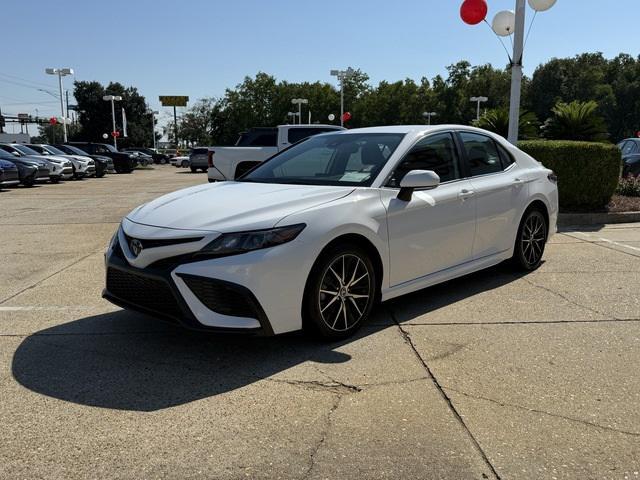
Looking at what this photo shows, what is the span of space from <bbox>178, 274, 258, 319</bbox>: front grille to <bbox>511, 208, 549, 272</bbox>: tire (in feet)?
11.4

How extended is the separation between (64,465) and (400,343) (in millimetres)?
2402

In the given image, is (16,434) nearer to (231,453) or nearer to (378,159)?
(231,453)

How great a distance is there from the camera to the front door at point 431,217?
176 inches

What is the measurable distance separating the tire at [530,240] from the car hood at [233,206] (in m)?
2.52

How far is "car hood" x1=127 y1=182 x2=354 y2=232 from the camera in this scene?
3750 millimetres

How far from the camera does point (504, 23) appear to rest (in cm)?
1130

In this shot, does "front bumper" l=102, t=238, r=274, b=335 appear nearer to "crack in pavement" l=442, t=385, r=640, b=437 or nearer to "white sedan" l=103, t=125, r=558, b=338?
"white sedan" l=103, t=125, r=558, b=338

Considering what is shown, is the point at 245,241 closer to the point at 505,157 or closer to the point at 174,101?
the point at 505,157

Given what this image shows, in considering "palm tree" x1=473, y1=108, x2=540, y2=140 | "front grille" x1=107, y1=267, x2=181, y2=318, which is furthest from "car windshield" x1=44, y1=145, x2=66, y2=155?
"front grille" x1=107, y1=267, x2=181, y2=318

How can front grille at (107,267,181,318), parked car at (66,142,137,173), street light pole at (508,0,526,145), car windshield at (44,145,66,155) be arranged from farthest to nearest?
parked car at (66,142,137,173)
car windshield at (44,145,66,155)
street light pole at (508,0,526,145)
front grille at (107,267,181,318)

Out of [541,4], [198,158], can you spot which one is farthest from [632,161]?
[198,158]

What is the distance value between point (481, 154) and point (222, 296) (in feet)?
10.6

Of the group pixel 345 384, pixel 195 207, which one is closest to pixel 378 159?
pixel 195 207

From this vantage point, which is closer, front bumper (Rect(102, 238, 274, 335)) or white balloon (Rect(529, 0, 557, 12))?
front bumper (Rect(102, 238, 274, 335))
